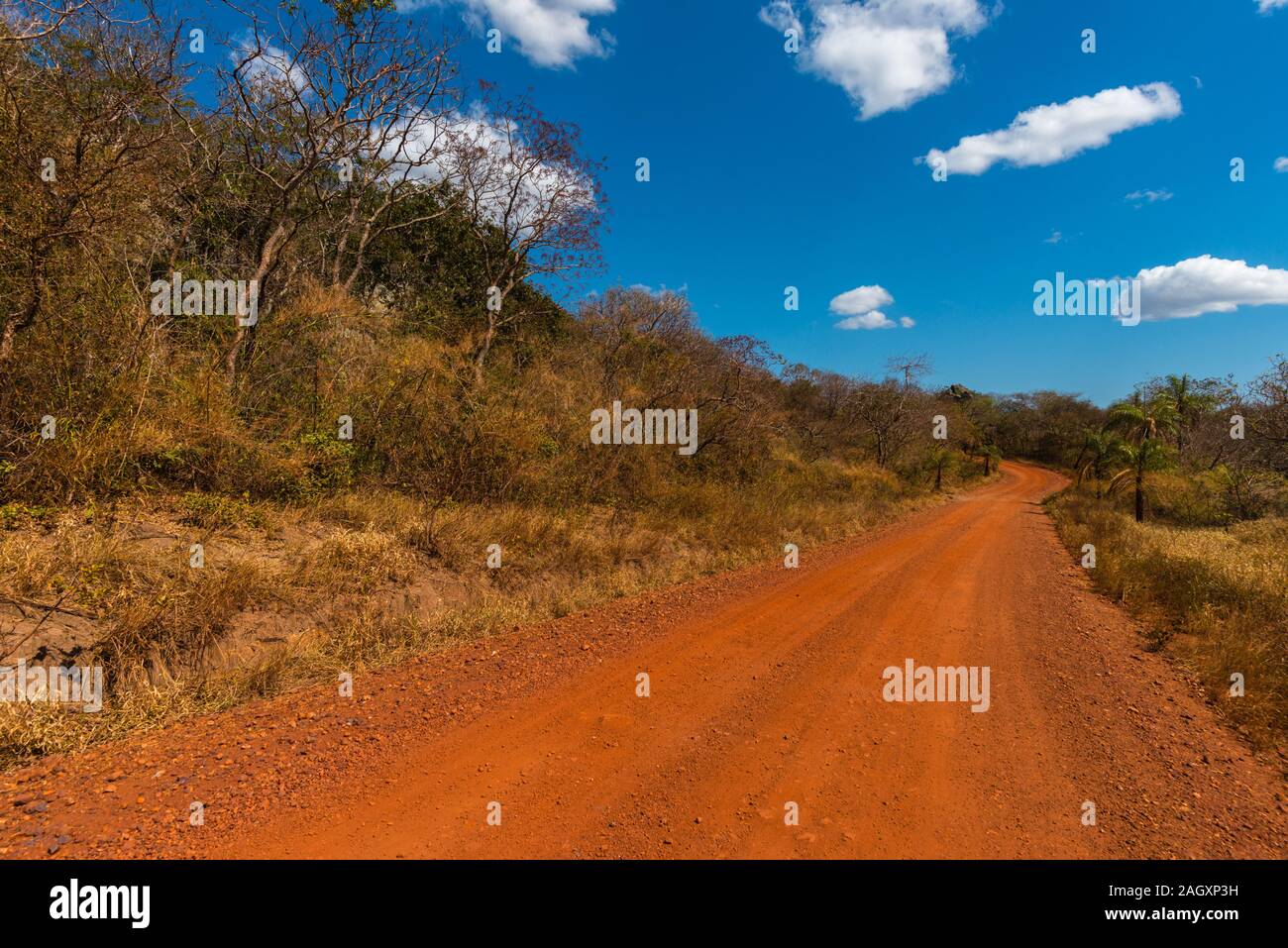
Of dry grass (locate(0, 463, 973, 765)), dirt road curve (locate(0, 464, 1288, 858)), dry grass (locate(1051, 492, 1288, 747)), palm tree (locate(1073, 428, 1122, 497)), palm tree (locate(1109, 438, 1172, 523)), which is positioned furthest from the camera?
palm tree (locate(1073, 428, 1122, 497))

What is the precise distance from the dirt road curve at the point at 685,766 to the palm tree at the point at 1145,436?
16.0 m

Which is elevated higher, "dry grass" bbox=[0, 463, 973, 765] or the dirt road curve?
"dry grass" bbox=[0, 463, 973, 765]

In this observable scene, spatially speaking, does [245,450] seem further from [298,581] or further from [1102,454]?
[1102,454]

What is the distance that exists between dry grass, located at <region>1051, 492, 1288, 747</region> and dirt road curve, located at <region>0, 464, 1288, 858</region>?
1.17ft

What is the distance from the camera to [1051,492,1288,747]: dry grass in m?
4.45

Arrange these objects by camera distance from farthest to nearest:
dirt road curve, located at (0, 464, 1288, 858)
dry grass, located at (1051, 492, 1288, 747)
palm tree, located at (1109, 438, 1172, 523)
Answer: palm tree, located at (1109, 438, 1172, 523) < dry grass, located at (1051, 492, 1288, 747) < dirt road curve, located at (0, 464, 1288, 858)

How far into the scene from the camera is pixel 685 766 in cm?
324

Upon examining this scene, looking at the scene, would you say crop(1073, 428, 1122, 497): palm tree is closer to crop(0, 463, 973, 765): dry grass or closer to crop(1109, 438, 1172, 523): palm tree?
crop(1109, 438, 1172, 523): palm tree

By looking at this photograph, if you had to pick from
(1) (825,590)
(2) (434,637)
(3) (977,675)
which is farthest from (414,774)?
(1) (825,590)

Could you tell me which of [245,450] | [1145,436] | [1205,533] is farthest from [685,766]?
[1145,436]

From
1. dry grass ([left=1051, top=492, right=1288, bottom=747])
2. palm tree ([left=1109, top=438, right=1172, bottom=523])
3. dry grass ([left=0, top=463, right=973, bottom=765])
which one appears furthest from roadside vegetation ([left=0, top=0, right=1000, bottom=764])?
palm tree ([left=1109, top=438, right=1172, bottom=523])

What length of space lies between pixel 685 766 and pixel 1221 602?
25.1 feet

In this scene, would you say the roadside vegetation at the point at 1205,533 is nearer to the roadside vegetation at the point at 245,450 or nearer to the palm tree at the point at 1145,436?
the palm tree at the point at 1145,436
